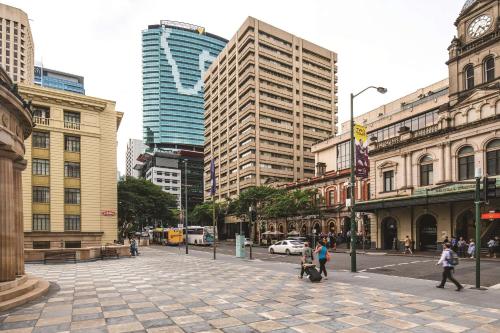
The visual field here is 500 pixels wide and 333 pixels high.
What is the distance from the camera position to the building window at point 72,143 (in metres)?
36.3

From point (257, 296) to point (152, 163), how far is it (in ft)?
486

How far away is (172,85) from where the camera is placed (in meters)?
174

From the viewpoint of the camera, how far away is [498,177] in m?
27.6

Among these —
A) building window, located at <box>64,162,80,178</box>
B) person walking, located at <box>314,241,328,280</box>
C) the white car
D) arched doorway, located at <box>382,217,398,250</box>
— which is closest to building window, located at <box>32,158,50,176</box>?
building window, located at <box>64,162,80,178</box>

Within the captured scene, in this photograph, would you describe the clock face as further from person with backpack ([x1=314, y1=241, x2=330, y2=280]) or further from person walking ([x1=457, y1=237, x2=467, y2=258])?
person with backpack ([x1=314, y1=241, x2=330, y2=280])

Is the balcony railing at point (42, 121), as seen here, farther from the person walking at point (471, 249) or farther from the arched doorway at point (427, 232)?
the person walking at point (471, 249)

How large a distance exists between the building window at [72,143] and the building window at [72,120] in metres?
1.11

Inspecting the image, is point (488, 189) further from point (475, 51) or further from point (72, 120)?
point (72, 120)

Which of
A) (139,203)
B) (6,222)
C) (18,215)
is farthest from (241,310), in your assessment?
(139,203)

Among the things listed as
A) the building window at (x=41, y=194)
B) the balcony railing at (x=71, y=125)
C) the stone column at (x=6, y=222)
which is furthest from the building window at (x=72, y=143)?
the stone column at (x=6, y=222)

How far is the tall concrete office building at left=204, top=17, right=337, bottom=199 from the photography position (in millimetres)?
80188

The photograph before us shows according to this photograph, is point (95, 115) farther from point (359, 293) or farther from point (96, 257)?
point (359, 293)

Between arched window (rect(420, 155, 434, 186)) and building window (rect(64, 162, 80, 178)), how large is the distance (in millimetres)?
33657

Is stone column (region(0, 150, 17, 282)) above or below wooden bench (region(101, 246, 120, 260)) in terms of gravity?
above
